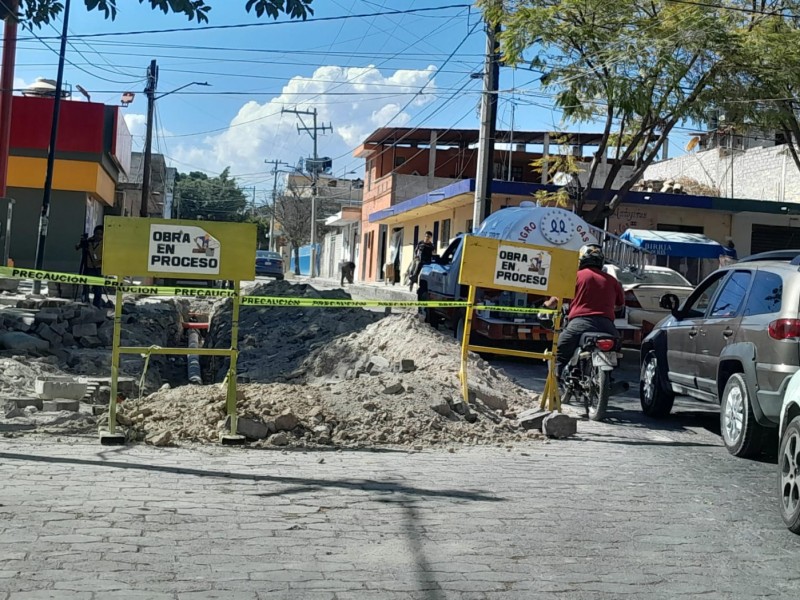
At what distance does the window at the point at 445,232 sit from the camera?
123ft

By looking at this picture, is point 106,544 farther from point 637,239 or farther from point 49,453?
point 637,239

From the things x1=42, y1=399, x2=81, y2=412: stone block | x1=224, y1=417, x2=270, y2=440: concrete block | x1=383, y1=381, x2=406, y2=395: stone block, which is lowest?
x1=42, y1=399, x2=81, y2=412: stone block

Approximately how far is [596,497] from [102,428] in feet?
13.8

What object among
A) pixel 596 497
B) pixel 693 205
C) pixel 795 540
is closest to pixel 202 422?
pixel 596 497

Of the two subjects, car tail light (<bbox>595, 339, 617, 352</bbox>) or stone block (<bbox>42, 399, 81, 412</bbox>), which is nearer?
stone block (<bbox>42, 399, 81, 412</bbox>)

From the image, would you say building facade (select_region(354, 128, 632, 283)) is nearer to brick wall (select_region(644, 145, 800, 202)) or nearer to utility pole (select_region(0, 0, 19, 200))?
brick wall (select_region(644, 145, 800, 202))

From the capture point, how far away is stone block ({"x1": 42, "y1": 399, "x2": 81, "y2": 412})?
29.2 feet

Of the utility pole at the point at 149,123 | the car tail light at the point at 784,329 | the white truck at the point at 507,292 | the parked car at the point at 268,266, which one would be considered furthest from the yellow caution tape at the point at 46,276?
the parked car at the point at 268,266

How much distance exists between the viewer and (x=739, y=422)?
7973mm

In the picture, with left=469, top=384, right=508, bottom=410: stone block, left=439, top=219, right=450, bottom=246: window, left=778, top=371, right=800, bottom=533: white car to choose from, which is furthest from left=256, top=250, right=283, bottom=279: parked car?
left=778, top=371, right=800, bottom=533: white car

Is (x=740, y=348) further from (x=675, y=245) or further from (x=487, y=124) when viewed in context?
(x=675, y=245)

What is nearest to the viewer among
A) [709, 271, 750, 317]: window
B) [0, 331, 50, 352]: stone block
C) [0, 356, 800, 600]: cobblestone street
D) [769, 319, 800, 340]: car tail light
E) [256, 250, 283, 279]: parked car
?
[0, 356, 800, 600]: cobblestone street

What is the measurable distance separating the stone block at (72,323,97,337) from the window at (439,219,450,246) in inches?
892

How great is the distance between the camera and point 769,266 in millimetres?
8180
